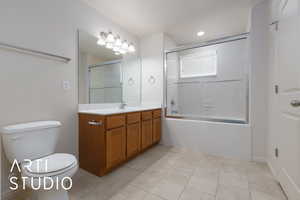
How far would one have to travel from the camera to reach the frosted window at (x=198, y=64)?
3094 mm

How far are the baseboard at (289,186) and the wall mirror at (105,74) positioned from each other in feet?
7.72

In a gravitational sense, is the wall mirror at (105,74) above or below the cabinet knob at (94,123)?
above

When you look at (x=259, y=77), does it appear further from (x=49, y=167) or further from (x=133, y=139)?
(x=49, y=167)

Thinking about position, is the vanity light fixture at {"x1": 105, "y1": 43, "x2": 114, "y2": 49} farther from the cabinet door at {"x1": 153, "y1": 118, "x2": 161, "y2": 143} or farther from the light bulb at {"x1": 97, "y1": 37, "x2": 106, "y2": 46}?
the cabinet door at {"x1": 153, "y1": 118, "x2": 161, "y2": 143}

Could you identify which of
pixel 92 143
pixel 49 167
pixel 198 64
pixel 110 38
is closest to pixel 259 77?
pixel 198 64

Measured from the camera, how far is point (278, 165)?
1491mm

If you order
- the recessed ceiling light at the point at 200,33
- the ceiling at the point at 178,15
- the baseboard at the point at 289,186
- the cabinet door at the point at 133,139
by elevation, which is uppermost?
the recessed ceiling light at the point at 200,33

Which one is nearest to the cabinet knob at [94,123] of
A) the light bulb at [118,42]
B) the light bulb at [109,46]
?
the light bulb at [109,46]

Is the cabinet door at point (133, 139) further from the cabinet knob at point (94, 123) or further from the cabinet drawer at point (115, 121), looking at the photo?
the cabinet knob at point (94, 123)

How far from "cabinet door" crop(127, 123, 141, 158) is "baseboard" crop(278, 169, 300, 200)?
1.70m

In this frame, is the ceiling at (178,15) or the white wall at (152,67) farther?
the white wall at (152,67)

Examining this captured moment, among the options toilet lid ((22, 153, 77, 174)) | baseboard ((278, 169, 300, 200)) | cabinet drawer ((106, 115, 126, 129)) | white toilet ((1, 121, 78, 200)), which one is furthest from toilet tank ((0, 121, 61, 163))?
baseboard ((278, 169, 300, 200))

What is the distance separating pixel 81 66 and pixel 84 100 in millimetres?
482

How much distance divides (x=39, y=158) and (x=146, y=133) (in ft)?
4.69
